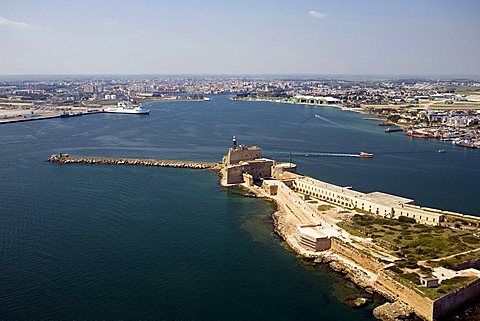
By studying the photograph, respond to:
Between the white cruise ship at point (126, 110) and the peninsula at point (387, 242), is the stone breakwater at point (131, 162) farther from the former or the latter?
the white cruise ship at point (126, 110)

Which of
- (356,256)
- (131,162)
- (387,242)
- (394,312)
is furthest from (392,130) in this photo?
(394,312)

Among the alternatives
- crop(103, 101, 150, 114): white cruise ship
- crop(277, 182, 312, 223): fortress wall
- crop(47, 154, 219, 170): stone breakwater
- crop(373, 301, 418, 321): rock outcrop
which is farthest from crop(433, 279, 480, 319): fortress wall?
crop(103, 101, 150, 114): white cruise ship

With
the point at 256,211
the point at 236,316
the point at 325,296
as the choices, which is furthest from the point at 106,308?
the point at 256,211

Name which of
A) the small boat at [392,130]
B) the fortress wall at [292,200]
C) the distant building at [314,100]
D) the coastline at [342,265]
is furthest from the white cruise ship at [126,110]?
the coastline at [342,265]

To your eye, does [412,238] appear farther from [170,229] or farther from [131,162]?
[131,162]

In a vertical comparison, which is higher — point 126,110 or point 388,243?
point 126,110

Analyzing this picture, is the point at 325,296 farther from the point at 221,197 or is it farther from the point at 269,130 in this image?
the point at 269,130
